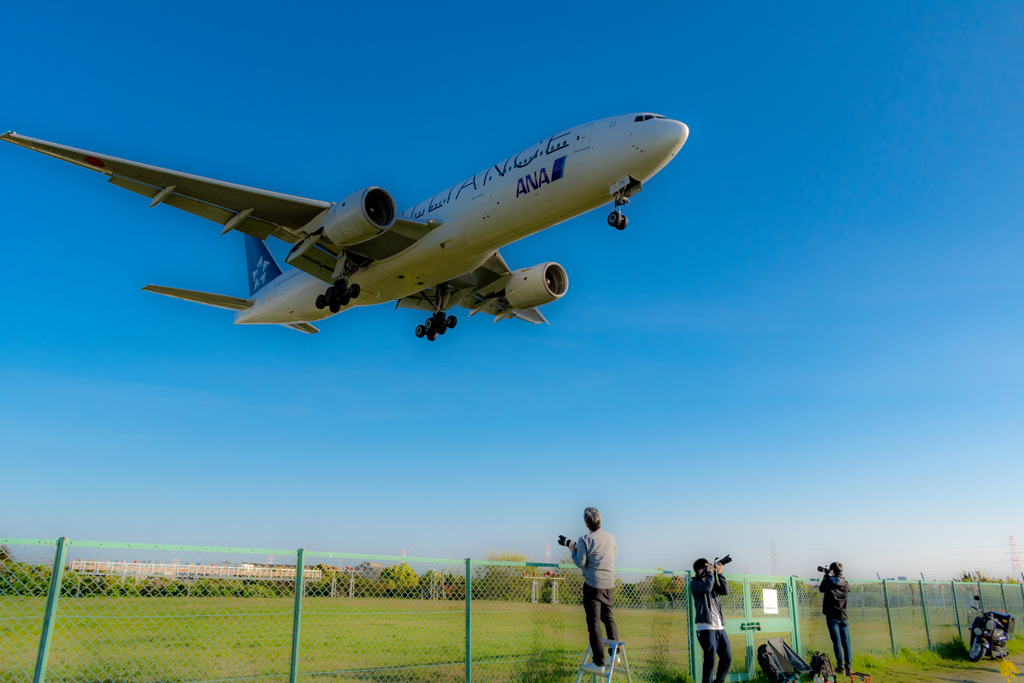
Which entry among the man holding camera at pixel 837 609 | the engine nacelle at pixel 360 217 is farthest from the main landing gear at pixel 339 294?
the man holding camera at pixel 837 609

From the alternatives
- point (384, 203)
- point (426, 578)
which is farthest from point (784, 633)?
point (384, 203)

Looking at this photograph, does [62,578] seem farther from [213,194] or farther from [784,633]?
[213,194]

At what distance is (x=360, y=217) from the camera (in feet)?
51.6

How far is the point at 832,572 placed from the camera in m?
10.9

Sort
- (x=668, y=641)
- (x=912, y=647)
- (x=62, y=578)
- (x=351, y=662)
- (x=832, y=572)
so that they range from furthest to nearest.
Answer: (x=912, y=647), (x=832, y=572), (x=668, y=641), (x=351, y=662), (x=62, y=578)

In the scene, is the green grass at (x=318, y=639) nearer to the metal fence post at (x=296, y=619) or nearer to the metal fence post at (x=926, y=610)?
the metal fence post at (x=296, y=619)

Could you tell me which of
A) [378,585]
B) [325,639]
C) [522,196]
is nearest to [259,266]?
[522,196]

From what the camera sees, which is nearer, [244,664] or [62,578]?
[62,578]

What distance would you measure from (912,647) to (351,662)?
12657 mm

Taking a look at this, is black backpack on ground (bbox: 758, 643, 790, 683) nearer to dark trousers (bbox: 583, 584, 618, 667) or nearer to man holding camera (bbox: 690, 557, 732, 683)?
man holding camera (bbox: 690, 557, 732, 683)

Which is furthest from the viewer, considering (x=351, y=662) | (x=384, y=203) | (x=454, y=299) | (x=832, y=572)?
(x=454, y=299)

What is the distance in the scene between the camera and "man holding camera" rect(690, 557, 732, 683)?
7.82m

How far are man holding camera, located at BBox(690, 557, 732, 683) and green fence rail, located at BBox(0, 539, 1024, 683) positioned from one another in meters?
1.18

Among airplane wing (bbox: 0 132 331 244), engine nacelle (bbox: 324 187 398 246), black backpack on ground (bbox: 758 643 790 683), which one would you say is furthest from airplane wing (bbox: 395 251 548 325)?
black backpack on ground (bbox: 758 643 790 683)
